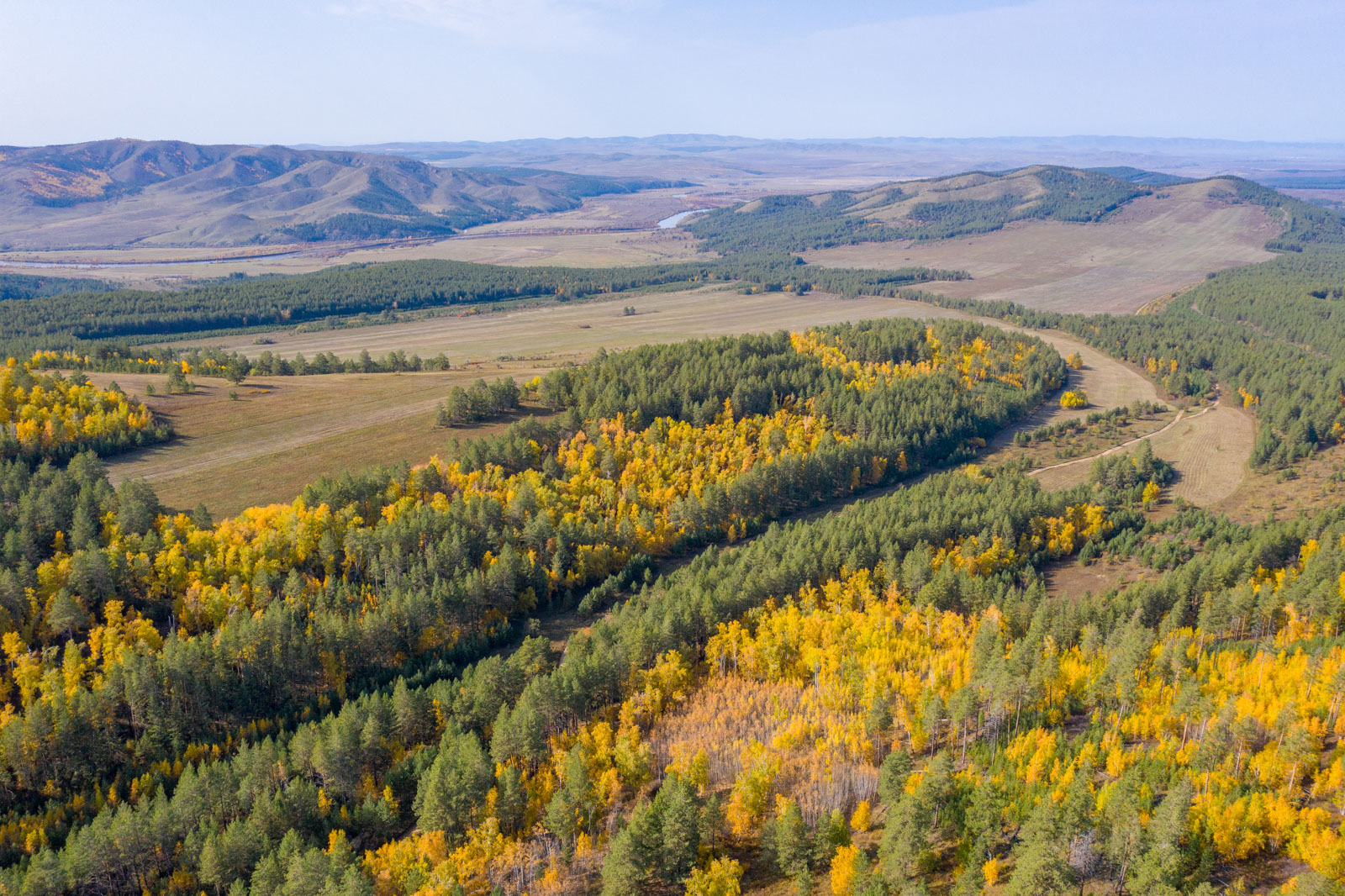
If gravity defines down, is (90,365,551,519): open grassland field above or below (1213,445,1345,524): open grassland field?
above

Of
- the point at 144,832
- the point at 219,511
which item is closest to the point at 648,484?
A: the point at 219,511

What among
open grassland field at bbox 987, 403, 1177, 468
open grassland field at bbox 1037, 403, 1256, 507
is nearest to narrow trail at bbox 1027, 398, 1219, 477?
open grassland field at bbox 1037, 403, 1256, 507

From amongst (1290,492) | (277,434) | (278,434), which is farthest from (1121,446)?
(277,434)

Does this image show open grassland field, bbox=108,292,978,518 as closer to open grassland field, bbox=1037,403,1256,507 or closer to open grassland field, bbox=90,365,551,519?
open grassland field, bbox=90,365,551,519

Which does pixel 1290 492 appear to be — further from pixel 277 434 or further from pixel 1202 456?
pixel 277 434

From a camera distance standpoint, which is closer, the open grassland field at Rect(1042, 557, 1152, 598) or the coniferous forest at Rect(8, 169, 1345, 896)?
the coniferous forest at Rect(8, 169, 1345, 896)

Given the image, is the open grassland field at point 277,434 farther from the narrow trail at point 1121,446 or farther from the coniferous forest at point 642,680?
the narrow trail at point 1121,446

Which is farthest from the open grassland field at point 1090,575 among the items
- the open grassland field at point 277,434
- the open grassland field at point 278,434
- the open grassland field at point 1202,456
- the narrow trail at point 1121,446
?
the open grassland field at point 278,434

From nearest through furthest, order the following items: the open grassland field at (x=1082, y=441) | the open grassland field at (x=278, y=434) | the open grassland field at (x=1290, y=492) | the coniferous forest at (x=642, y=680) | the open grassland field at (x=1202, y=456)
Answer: the coniferous forest at (x=642, y=680) → the open grassland field at (x=278, y=434) → the open grassland field at (x=1290, y=492) → the open grassland field at (x=1202, y=456) → the open grassland field at (x=1082, y=441)
